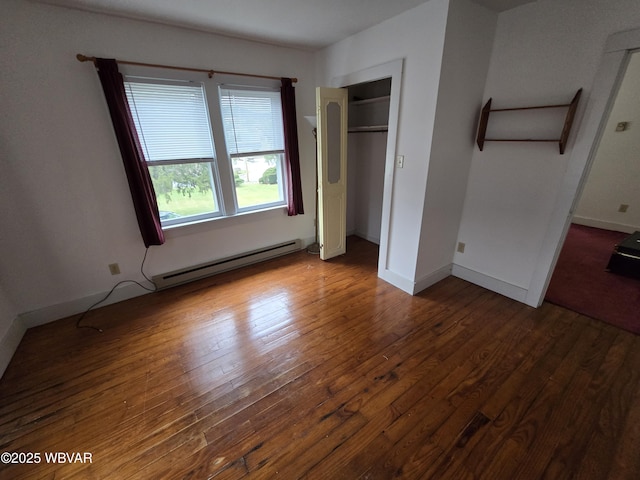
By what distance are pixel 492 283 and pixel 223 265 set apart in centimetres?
294

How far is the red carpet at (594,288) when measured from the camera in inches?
88.8

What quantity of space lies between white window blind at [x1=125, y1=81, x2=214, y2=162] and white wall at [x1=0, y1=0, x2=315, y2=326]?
0.70ft

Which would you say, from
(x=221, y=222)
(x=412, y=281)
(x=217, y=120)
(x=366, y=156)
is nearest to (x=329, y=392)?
(x=412, y=281)

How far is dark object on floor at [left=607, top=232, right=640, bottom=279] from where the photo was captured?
2699 millimetres

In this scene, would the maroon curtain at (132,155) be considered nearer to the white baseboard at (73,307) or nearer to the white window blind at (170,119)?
the white window blind at (170,119)

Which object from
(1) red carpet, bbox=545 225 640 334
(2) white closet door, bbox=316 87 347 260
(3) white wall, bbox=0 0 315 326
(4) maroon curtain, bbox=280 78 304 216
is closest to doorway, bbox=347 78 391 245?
(2) white closet door, bbox=316 87 347 260

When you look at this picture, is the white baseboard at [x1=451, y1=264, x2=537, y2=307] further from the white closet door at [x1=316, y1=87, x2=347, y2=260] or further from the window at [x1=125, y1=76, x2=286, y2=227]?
the window at [x1=125, y1=76, x2=286, y2=227]

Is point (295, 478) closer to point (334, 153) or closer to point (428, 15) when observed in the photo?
point (334, 153)

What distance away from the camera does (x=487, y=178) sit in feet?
8.16

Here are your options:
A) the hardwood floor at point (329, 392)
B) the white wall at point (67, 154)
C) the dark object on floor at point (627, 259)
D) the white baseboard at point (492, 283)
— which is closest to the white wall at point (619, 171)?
the dark object on floor at point (627, 259)

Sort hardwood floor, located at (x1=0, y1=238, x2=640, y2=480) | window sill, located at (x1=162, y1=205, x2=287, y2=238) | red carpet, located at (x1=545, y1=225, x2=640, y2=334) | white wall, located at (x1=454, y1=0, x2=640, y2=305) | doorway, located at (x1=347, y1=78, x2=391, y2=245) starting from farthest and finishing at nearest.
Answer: doorway, located at (x1=347, y1=78, x2=391, y2=245) < window sill, located at (x1=162, y1=205, x2=287, y2=238) < red carpet, located at (x1=545, y1=225, x2=640, y2=334) < white wall, located at (x1=454, y1=0, x2=640, y2=305) < hardwood floor, located at (x1=0, y1=238, x2=640, y2=480)

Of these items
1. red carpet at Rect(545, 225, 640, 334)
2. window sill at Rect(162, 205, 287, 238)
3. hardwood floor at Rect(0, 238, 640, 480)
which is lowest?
hardwood floor at Rect(0, 238, 640, 480)

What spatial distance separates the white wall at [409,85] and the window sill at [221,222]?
1500 millimetres

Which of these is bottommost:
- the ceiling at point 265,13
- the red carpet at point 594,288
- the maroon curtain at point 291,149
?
the red carpet at point 594,288
